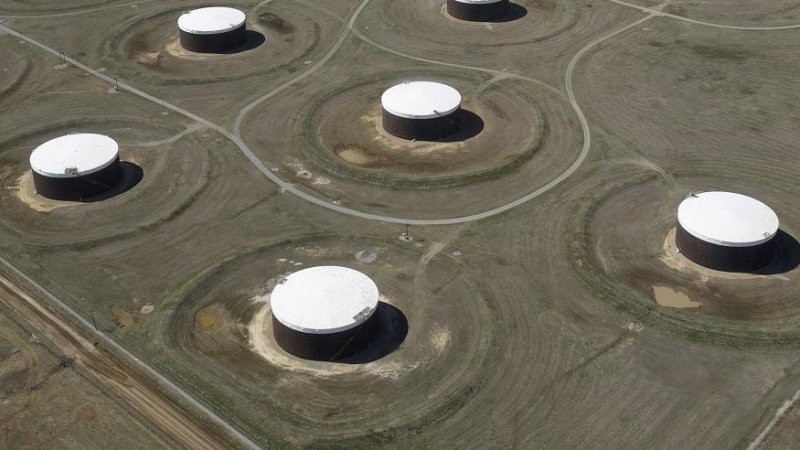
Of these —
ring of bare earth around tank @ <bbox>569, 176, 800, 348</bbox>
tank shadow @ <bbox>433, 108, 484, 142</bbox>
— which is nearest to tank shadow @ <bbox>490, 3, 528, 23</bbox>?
tank shadow @ <bbox>433, 108, 484, 142</bbox>

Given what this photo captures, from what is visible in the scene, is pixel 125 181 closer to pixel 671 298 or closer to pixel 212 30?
pixel 212 30

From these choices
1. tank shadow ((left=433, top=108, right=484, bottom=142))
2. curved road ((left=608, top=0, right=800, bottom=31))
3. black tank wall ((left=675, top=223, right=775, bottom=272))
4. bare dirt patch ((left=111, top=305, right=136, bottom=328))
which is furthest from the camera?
curved road ((left=608, top=0, right=800, bottom=31))

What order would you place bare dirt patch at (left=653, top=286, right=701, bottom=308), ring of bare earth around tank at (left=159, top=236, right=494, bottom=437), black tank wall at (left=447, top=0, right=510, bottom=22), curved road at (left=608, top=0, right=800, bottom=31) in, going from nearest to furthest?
ring of bare earth around tank at (left=159, top=236, right=494, bottom=437) < bare dirt patch at (left=653, top=286, right=701, bottom=308) < curved road at (left=608, top=0, right=800, bottom=31) < black tank wall at (left=447, top=0, right=510, bottom=22)

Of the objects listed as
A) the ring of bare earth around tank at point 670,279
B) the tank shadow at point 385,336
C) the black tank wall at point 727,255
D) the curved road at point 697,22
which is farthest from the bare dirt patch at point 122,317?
the curved road at point 697,22

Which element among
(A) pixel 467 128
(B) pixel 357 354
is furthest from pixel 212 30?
(B) pixel 357 354

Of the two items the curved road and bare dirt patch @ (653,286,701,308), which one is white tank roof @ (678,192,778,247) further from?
the curved road

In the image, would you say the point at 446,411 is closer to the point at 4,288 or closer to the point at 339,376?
the point at 339,376

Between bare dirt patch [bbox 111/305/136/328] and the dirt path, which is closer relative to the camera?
the dirt path
